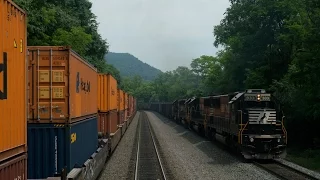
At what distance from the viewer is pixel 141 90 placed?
18375cm

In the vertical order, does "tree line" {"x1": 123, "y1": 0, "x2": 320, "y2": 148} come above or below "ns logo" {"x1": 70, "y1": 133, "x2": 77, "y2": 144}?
above

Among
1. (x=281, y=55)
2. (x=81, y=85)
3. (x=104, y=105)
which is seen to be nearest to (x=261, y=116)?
(x=104, y=105)

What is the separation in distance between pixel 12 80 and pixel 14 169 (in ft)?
4.52

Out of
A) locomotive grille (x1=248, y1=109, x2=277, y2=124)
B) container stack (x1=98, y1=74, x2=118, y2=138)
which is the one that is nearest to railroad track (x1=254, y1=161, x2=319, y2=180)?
locomotive grille (x1=248, y1=109, x2=277, y2=124)

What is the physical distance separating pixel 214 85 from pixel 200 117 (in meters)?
26.7

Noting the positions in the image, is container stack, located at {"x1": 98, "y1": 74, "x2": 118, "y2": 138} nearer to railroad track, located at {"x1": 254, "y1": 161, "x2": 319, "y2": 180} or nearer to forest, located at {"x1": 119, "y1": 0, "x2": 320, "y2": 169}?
railroad track, located at {"x1": 254, "y1": 161, "x2": 319, "y2": 180}

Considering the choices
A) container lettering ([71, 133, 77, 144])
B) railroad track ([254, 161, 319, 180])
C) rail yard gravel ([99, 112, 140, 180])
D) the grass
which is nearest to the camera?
container lettering ([71, 133, 77, 144])

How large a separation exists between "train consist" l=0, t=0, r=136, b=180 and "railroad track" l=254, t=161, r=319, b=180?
6.68m

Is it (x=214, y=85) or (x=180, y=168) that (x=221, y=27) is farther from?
(x=180, y=168)

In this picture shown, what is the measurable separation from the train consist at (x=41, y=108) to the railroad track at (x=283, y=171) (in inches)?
263

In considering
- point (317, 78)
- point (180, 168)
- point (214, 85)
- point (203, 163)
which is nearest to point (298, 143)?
point (317, 78)

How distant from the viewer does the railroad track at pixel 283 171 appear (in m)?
14.7

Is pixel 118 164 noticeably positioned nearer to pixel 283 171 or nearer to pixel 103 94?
pixel 103 94

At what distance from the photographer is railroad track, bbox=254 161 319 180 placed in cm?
1466
